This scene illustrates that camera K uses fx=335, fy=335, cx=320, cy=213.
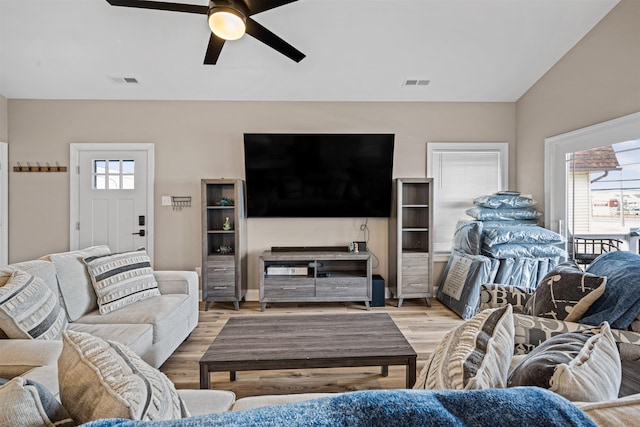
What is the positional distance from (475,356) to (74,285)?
2.66 m

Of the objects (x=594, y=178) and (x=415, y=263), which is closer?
(x=594, y=178)

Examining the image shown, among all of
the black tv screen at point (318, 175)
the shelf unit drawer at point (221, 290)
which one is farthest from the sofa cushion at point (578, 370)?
the shelf unit drawer at point (221, 290)

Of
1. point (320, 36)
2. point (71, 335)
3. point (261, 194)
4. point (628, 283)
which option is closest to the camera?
point (71, 335)

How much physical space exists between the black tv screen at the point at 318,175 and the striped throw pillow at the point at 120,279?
164 cm

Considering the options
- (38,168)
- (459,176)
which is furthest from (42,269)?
(459,176)

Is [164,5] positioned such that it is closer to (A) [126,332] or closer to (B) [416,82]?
(A) [126,332]

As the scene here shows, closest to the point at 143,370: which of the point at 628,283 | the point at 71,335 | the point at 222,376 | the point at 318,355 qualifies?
the point at 71,335

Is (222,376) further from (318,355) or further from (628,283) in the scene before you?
(628,283)

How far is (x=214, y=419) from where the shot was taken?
495 millimetres

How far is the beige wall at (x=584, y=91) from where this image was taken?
284 cm

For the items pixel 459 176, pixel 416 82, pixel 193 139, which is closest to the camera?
pixel 416 82

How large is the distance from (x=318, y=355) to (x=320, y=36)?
9.61ft

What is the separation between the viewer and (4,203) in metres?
4.20

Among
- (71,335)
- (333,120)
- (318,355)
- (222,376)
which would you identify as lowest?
(222,376)
